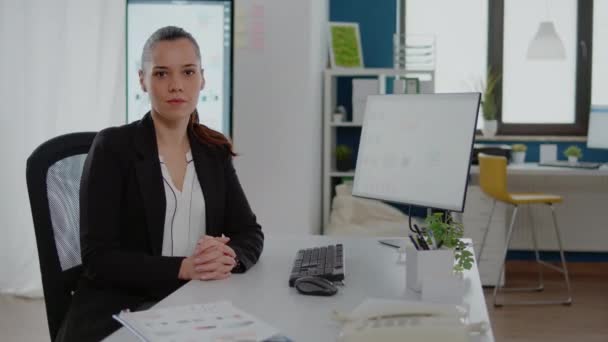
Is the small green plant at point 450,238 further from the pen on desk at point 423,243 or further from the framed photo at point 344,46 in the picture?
the framed photo at point 344,46

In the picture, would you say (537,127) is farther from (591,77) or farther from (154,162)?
(154,162)

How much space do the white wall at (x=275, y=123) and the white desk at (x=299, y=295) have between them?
218 cm

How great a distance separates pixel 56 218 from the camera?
6.62ft

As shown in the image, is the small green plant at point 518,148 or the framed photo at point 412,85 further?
the small green plant at point 518,148

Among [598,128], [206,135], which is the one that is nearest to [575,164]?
[598,128]

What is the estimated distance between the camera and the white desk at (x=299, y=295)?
4.75ft

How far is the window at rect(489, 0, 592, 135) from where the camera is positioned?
5617 millimetres

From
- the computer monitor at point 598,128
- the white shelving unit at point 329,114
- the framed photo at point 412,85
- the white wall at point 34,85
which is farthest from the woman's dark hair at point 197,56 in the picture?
the computer monitor at point 598,128

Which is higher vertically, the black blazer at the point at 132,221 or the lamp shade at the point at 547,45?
the lamp shade at the point at 547,45

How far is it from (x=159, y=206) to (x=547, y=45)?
3.84 metres

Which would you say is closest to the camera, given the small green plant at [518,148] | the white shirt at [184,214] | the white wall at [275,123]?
the white shirt at [184,214]

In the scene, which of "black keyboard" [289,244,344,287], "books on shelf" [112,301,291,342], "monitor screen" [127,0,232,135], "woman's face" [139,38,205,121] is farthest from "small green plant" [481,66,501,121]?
"books on shelf" [112,301,291,342]

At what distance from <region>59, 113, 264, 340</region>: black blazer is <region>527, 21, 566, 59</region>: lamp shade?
139 inches

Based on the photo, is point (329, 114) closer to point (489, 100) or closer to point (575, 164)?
point (489, 100)
